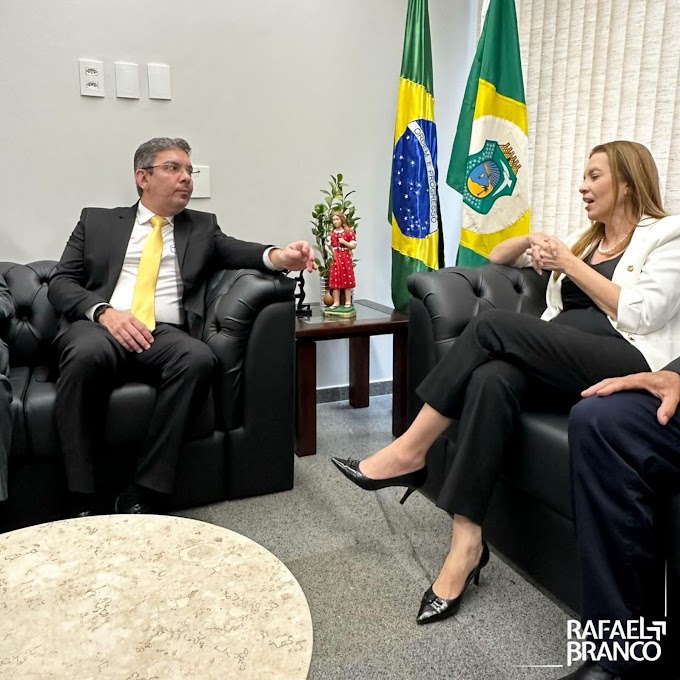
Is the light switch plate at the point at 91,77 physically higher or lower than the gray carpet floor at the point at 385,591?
higher

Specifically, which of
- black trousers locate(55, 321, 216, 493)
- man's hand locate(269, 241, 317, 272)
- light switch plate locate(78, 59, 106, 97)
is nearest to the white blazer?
man's hand locate(269, 241, 317, 272)

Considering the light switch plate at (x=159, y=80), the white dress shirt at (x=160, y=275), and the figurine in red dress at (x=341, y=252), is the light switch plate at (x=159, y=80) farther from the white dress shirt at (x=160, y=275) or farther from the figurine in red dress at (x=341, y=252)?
the figurine in red dress at (x=341, y=252)

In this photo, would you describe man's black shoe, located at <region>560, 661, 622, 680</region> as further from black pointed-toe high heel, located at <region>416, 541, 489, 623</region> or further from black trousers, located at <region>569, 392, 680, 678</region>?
black pointed-toe high heel, located at <region>416, 541, 489, 623</region>

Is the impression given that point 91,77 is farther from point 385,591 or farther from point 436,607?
point 436,607

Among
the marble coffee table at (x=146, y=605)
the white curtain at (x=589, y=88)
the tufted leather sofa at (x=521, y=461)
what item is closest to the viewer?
the marble coffee table at (x=146, y=605)

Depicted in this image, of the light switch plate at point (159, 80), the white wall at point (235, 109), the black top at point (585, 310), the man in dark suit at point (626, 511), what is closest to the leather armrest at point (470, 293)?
the black top at point (585, 310)

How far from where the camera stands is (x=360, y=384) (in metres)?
3.27

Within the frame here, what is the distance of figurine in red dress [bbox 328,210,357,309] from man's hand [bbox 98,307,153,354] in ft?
3.19

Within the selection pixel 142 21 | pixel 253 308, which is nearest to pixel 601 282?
pixel 253 308

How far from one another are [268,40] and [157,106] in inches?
22.9

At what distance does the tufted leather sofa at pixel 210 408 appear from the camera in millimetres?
1984

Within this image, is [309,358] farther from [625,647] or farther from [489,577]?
[625,647]

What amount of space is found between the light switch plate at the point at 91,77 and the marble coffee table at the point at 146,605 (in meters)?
2.04
